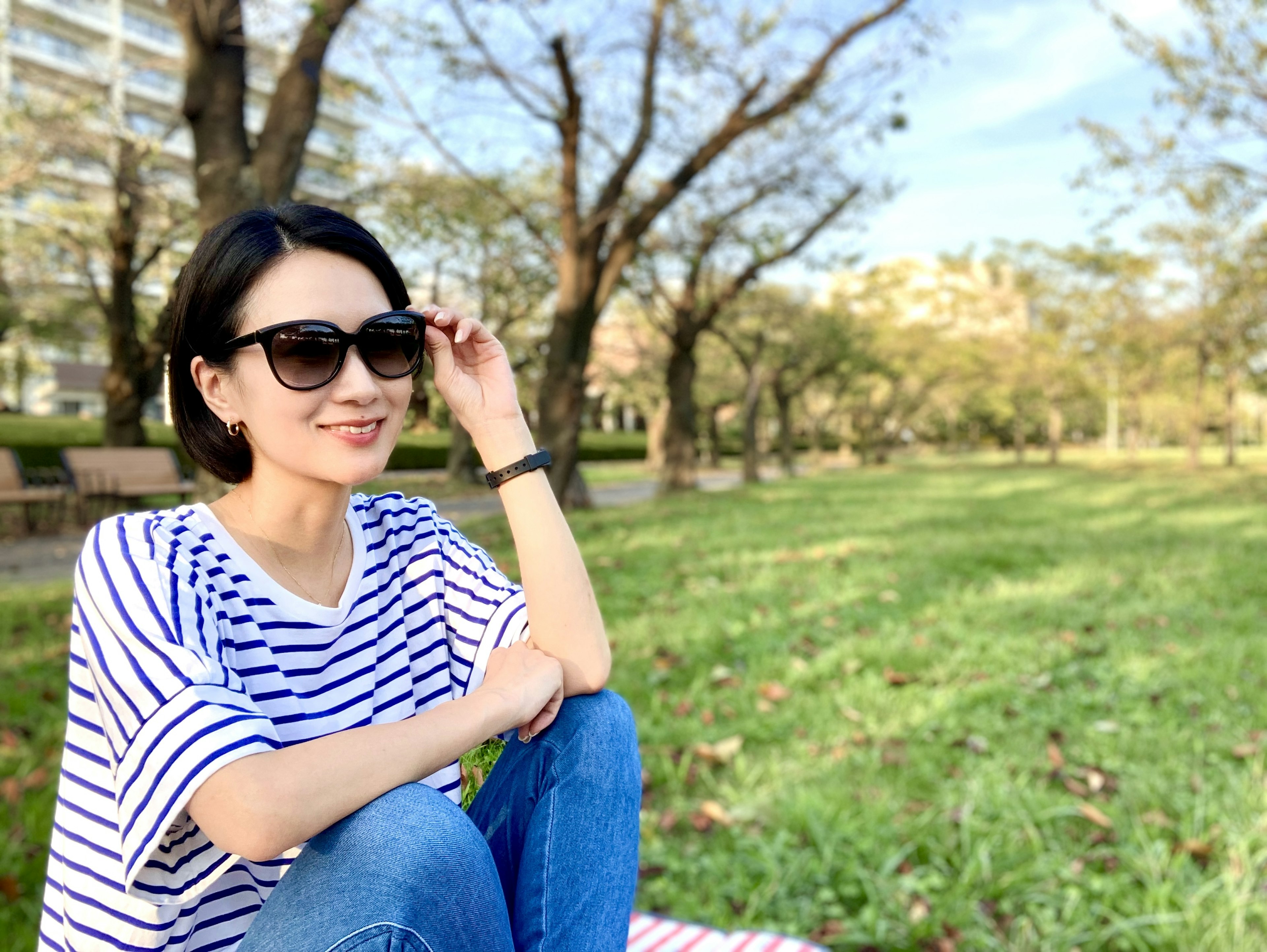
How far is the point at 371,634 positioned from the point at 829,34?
389 inches

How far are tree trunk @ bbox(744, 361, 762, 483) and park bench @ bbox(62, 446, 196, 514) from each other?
1316 centimetres

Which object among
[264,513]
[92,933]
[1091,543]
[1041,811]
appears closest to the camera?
[92,933]

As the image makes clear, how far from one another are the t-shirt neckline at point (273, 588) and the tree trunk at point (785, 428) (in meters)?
24.9

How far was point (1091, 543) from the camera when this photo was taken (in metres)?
8.96

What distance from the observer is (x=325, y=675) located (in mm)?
1405

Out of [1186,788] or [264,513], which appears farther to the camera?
[1186,788]

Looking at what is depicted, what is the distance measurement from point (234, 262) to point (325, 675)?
62 centimetres

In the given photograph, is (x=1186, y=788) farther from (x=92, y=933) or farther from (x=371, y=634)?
(x=92, y=933)

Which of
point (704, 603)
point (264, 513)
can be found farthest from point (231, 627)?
point (704, 603)

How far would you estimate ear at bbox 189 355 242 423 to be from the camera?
139 centimetres

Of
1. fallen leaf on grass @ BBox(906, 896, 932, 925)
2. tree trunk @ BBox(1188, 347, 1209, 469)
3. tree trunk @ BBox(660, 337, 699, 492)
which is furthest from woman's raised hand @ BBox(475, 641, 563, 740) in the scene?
tree trunk @ BBox(1188, 347, 1209, 469)

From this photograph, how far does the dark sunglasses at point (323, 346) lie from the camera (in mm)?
1318

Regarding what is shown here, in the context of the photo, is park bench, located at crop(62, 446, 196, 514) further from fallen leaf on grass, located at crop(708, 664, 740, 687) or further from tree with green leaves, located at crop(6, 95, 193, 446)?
fallen leaf on grass, located at crop(708, 664, 740, 687)

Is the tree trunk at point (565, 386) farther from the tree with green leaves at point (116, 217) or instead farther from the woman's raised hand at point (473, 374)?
the woman's raised hand at point (473, 374)
